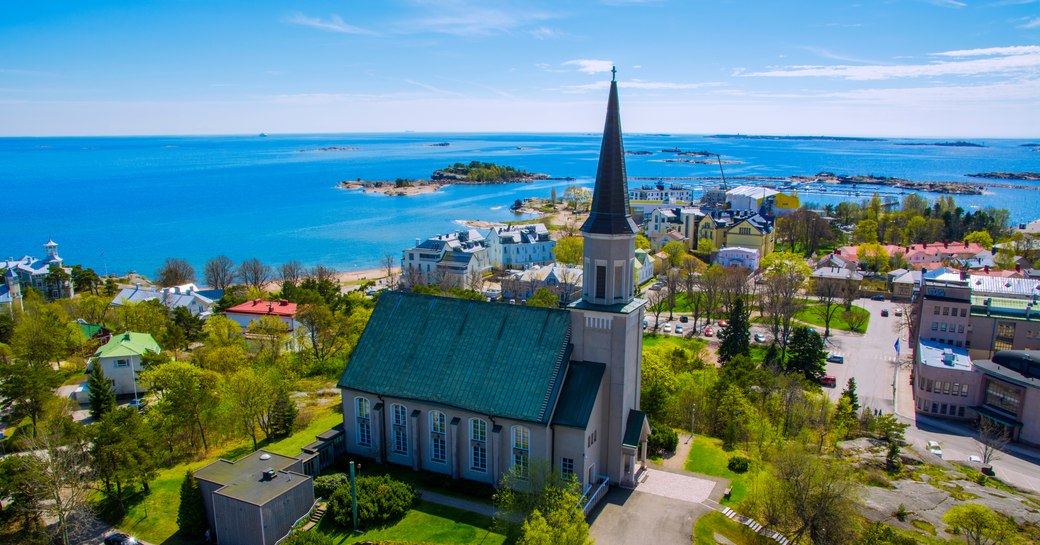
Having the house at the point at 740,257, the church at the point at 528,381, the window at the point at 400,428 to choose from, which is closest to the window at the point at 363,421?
the church at the point at 528,381

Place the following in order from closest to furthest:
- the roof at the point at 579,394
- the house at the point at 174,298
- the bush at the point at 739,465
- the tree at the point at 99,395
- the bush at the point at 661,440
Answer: the roof at the point at 579,394 < the bush at the point at 739,465 < the bush at the point at 661,440 < the tree at the point at 99,395 < the house at the point at 174,298

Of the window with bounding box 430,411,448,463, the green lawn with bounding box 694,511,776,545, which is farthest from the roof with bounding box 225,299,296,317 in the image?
the green lawn with bounding box 694,511,776,545

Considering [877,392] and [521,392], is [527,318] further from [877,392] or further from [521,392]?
[877,392]

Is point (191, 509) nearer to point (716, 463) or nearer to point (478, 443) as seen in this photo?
point (478, 443)

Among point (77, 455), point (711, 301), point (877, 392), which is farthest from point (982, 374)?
point (77, 455)

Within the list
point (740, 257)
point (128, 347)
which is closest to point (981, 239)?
point (740, 257)

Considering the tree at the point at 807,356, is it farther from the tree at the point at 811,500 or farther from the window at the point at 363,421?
the window at the point at 363,421
